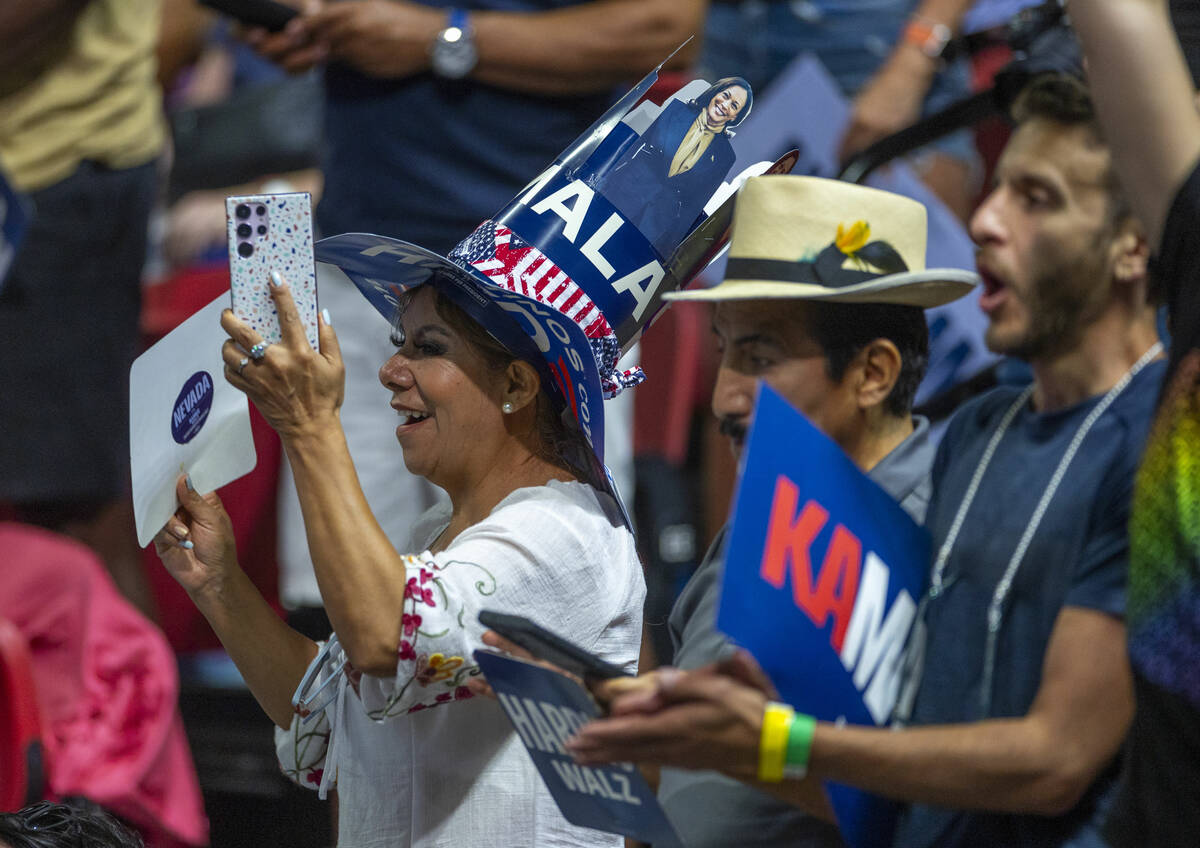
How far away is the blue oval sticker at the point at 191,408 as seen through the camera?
2105 mm

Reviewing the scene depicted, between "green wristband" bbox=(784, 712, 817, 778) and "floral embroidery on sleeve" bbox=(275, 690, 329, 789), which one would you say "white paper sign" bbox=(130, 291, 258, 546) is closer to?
"floral embroidery on sleeve" bbox=(275, 690, 329, 789)

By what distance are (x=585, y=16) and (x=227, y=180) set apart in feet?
6.54

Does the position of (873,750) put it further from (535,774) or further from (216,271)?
(216,271)

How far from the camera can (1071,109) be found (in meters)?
2.19

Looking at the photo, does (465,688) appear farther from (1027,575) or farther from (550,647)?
(1027,575)

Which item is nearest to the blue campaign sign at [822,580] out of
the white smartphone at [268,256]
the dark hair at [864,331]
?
the dark hair at [864,331]

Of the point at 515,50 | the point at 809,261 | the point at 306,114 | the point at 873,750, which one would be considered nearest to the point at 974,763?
the point at 873,750

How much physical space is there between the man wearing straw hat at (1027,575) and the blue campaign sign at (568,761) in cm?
7

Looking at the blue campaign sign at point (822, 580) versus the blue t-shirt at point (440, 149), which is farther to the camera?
the blue t-shirt at point (440, 149)

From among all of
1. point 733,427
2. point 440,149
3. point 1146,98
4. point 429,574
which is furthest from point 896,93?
point 1146,98

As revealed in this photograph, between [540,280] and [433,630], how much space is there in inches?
20.0

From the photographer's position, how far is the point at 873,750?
1.62 metres

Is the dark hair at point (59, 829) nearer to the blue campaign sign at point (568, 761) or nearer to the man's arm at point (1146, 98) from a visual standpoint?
the blue campaign sign at point (568, 761)

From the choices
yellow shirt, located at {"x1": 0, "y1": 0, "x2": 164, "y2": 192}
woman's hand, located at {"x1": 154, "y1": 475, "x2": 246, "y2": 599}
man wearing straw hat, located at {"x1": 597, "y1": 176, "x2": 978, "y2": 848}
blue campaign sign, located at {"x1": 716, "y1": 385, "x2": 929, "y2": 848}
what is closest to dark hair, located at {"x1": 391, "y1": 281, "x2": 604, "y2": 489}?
man wearing straw hat, located at {"x1": 597, "y1": 176, "x2": 978, "y2": 848}
